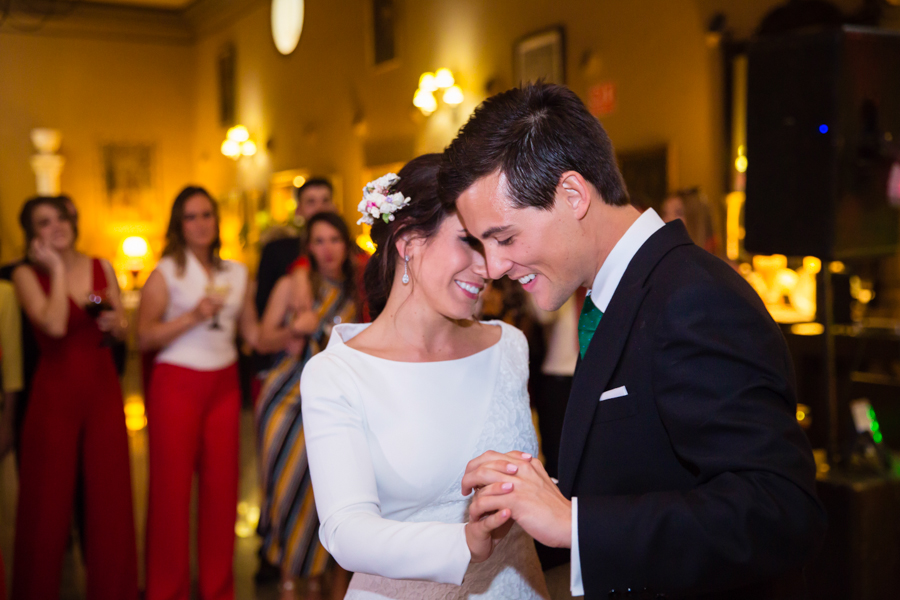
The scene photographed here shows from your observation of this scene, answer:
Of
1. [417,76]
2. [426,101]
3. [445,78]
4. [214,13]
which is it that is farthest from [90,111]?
[445,78]

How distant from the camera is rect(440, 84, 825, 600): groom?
1.06m

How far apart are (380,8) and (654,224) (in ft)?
25.1

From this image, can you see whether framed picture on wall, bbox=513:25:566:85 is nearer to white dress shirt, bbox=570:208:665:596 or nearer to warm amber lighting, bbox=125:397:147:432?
warm amber lighting, bbox=125:397:147:432

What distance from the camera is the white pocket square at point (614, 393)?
48.6 inches

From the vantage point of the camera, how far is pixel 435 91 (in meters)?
7.40

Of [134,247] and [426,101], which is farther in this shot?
[134,247]

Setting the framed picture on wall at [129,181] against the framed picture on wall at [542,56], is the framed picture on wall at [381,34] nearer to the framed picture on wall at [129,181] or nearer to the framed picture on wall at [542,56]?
the framed picture on wall at [542,56]

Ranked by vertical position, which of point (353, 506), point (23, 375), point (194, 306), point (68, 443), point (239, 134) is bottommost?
point (68, 443)

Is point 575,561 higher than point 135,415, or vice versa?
point 575,561

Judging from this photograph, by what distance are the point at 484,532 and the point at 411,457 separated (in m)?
0.41

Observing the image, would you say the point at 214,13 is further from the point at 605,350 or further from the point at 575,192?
the point at 605,350

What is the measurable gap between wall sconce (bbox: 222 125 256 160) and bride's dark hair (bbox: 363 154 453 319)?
9975mm

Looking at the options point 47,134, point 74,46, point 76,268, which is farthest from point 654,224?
point 74,46

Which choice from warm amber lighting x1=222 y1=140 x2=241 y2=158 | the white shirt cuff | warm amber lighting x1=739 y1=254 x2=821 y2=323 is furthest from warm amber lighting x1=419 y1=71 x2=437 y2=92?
the white shirt cuff
